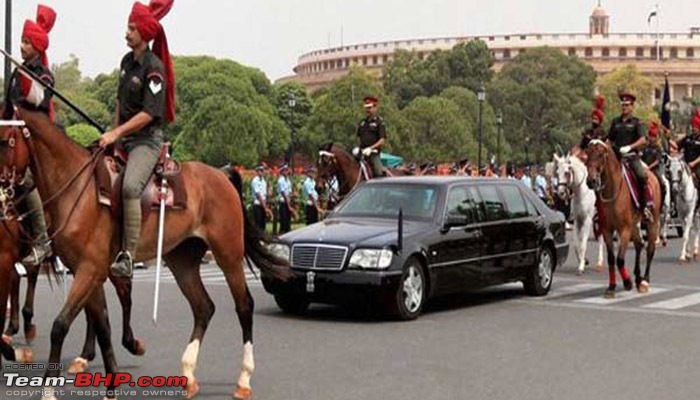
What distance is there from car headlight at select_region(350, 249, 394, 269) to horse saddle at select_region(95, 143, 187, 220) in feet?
15.7

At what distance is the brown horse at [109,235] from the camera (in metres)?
9.00

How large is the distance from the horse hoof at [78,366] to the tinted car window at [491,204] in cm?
719

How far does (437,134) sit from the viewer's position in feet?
282

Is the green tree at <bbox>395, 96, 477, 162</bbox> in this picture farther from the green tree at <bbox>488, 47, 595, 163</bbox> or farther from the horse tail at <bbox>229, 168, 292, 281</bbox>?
the horse tail at <bbox>229, 168, 292, 281</bbox>

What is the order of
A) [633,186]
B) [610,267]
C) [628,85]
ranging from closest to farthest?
1. [610,267]
2. [633,186]
3. [628,85]

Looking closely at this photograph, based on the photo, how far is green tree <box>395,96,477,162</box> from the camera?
276 ft

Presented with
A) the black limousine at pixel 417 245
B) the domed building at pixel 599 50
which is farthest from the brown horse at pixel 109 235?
the domed building at pixel 599 50

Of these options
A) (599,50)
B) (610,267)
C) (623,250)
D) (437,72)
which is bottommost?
(610,267)

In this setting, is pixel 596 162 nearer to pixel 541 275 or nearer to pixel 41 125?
pixel 541 275

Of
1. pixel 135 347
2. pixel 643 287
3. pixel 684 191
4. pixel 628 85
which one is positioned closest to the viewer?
pixel 135 347

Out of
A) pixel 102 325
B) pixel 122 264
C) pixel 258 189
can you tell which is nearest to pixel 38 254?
pixel 102 325

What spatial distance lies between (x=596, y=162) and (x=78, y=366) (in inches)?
376

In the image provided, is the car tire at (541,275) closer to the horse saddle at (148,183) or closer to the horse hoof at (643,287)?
the horse hoof at (643,287)

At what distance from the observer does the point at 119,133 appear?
923cm
